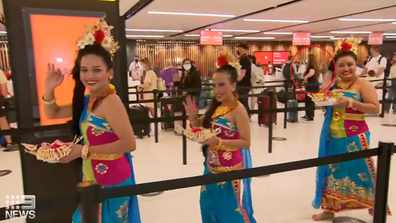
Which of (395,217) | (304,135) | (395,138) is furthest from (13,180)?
(395,138)

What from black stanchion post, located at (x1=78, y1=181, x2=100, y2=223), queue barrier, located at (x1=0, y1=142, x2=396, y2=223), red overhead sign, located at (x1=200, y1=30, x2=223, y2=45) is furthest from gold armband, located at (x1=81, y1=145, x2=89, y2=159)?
red overhead sign, located at (x1=200, y1=30, x2=223, y2=45)

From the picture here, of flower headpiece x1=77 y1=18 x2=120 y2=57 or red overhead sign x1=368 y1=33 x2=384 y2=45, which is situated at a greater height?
red overhead sign x1=368 y1=33 x2=384 y2=45

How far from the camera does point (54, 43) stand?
2207 millimetres

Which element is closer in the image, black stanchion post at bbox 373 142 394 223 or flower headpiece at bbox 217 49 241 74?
black stanchion post at bbox 373 142 394 223

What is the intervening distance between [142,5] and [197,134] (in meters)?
6.23

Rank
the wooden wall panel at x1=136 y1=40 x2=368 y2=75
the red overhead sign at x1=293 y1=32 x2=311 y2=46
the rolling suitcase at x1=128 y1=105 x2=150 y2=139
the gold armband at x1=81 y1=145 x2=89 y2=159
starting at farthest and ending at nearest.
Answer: the wooden wall panel at x1=136 y1=40 x2=368 y2=75, the red overhead sign at x1=293 y1=32 x2=311 y2=46, the rolling suitcase at x1=128 y1=105 x2=150 y2=139, the gold armband at x1=81 y1=145 x2=89 y2=159

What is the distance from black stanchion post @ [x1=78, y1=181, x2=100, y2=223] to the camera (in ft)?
3.97

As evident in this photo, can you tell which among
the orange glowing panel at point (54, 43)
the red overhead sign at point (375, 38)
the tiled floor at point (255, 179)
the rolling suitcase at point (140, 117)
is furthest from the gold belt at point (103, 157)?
the red overhead sign at point (375, 38)

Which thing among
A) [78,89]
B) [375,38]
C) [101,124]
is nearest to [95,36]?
[78,89]

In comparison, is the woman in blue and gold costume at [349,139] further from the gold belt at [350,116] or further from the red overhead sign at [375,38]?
the red overhead sign at [375,38]

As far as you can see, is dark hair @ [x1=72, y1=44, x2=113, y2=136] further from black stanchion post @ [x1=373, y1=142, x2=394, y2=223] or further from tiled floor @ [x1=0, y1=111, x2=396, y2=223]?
black stanchion post @ [x1=373, y1=142, x2=394, y2=223]

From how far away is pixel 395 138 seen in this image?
530 cm

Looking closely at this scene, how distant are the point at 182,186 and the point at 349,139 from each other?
1.63 meters

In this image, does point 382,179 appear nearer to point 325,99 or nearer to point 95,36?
point 325,99
